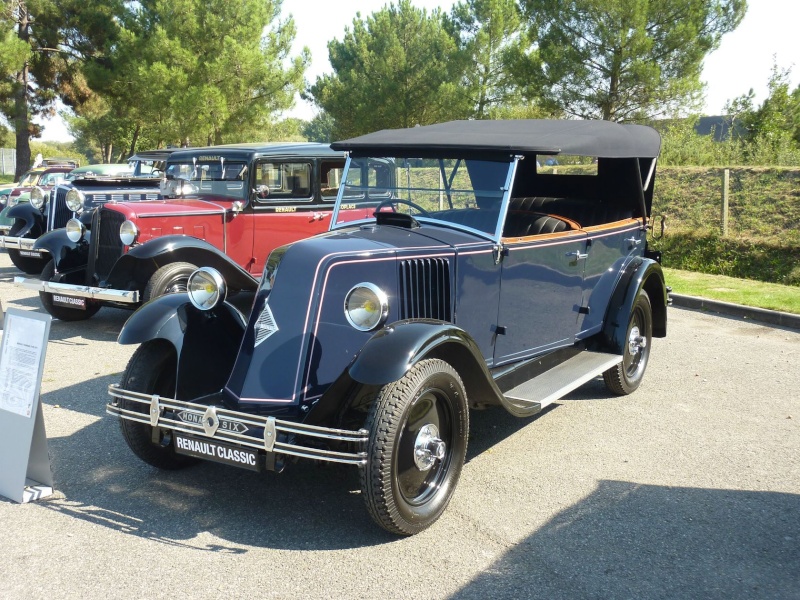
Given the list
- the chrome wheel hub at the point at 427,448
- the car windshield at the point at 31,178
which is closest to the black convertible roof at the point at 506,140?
the chrome wheel hub at the point at 427,448

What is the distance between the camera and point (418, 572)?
3.38 m

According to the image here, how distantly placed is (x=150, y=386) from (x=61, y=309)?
4849mm

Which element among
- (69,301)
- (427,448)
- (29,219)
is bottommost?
(427,448)

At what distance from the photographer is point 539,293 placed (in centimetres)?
505

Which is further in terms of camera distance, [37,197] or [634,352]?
[37,197]

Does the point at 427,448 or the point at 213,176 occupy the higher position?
the point at 213,176

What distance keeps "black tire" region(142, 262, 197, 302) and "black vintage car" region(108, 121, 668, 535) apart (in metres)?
2.88

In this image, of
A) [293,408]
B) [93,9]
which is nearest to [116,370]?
[293,408]

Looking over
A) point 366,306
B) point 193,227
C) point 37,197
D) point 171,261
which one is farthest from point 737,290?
point 37,197

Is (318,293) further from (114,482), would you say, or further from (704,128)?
(704,128)

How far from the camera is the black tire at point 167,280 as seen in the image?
7.40 meters

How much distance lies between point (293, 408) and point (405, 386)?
62 centimetres

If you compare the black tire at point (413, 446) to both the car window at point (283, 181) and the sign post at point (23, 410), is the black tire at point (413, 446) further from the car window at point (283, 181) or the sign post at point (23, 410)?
the car window at point (283, 181)

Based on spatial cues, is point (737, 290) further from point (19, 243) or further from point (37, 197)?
point (37, 197)
